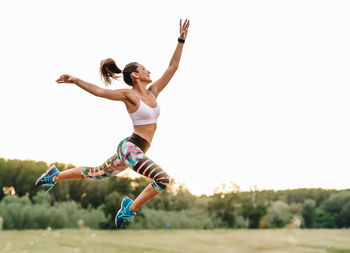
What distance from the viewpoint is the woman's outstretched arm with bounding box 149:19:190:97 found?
589 centimetres

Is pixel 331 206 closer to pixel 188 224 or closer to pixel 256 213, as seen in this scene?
pixel 256 213

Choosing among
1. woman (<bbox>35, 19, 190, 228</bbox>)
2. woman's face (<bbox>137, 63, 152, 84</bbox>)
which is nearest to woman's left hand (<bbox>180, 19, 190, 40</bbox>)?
woman (<bbox>35, 19, 190, 228</bbox>)

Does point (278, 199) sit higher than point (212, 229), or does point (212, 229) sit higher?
point (278, 199)

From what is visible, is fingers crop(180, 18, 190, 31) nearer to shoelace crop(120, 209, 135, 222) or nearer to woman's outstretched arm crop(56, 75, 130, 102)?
woman's outstretched arm crop(56, 75, 130, 102)

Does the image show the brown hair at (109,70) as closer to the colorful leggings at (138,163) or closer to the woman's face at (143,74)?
the woman's face at (143,74)

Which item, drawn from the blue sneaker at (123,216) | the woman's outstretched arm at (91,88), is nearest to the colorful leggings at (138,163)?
the blue sneaker at (123,216)

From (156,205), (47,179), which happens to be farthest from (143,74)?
(156,205)

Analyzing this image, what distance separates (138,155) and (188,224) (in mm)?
47980

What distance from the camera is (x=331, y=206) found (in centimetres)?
6619

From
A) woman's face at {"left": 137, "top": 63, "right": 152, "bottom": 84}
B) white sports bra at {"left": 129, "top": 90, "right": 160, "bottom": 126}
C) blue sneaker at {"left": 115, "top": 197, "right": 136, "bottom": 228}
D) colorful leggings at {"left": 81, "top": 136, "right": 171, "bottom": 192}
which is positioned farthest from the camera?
woman's face at {"left": 137, "top": 63, "right": 152, "bottom": 84}

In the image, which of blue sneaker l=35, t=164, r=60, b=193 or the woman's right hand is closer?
the woman's right hand

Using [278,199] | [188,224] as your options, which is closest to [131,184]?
[188,224]

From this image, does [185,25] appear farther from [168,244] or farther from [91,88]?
[168,244]

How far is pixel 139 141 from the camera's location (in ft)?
17.3
